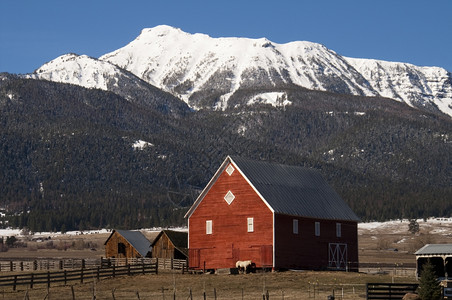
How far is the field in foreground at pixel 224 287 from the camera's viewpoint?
235 feet

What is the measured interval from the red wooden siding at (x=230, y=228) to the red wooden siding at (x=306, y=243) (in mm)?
1144

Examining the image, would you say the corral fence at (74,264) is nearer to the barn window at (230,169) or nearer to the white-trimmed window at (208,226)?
the white-trimmed window at (208,226)

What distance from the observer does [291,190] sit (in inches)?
3691

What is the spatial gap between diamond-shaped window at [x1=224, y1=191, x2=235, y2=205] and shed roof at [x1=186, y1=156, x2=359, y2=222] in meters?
1.84

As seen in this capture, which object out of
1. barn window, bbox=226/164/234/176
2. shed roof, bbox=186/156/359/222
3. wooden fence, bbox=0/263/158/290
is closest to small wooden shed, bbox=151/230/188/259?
wooden fence, bbox=0/263/158/290

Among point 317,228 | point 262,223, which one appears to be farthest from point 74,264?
point 317,228

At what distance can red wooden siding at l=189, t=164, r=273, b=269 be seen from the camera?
88.9 m

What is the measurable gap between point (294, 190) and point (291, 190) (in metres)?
0.53

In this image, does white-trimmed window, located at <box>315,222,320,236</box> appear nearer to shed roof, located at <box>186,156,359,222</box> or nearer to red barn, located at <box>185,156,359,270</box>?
red barn, located at <box>185,156,359,270</box>

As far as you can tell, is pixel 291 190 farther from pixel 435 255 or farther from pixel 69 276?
pixel 69 276

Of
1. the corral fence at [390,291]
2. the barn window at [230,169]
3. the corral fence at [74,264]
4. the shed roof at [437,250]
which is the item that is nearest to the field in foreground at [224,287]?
the corral fence at [390,291]

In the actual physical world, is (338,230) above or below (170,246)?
above

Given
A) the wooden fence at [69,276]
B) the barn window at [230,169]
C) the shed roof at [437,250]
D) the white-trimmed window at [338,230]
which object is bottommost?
the wooden fence at [69,276]

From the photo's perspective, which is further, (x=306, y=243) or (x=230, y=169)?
(x=306, y=243)
